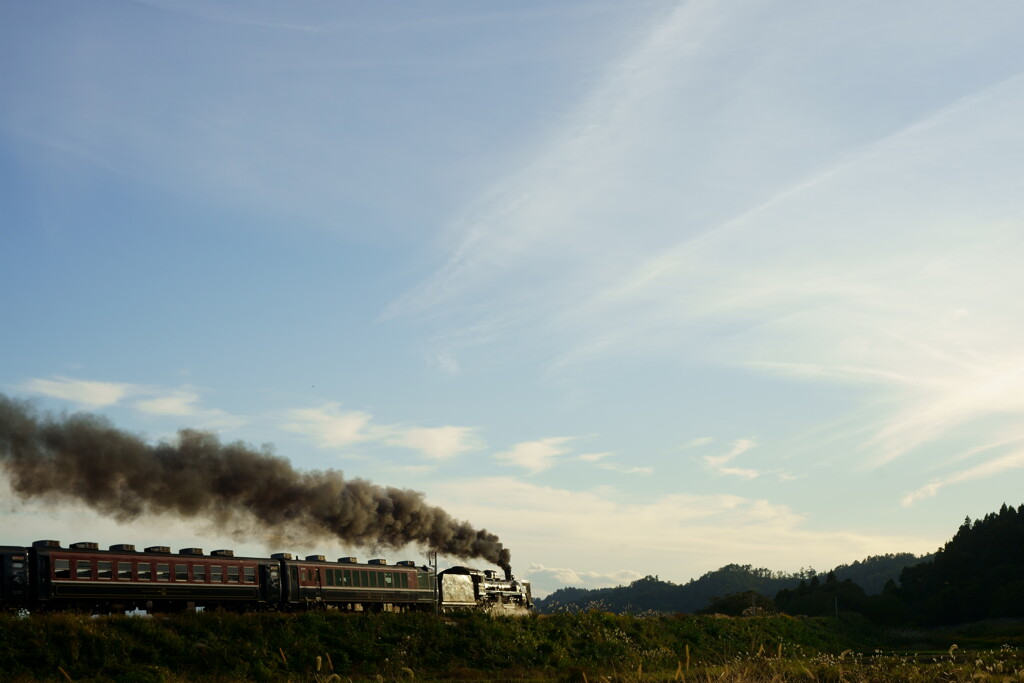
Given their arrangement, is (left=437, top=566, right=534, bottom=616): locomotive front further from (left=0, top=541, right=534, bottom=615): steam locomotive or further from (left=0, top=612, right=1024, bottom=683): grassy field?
(left=0, top=612, right=1024, bottom=683): grassy field

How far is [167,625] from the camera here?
40.8 m

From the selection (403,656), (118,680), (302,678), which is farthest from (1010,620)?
(118,680)

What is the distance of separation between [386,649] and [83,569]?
48.5ft

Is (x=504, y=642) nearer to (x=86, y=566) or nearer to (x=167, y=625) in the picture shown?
(x=167, y=625)

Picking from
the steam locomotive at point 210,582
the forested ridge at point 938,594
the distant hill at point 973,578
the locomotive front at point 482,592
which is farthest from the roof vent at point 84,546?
the distant hill at point 973,578

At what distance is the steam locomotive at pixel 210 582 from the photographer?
39875 mm

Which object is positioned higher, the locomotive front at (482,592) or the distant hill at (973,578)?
the locomotive front at (482,592)

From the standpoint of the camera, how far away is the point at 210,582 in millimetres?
46875

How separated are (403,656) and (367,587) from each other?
39.6 feet

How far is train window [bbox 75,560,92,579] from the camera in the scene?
4100 centimetres

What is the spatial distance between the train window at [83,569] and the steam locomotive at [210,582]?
4 cm

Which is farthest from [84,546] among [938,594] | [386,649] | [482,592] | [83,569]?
[938,594]

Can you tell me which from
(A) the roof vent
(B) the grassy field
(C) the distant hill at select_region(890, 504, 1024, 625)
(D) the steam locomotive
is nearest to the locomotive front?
(D) the steam locomotive

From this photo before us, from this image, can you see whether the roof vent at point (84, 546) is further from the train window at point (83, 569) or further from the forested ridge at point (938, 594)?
the forested ridge at point (938, 594)
